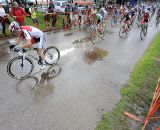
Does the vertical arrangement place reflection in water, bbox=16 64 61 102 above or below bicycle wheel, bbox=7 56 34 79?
below

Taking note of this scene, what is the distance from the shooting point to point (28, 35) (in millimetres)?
7234

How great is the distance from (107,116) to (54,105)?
4.70ft

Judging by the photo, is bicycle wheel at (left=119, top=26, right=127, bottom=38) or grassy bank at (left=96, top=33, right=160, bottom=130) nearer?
grassy bank at (left=96, top=33, right=160, bottom=130)

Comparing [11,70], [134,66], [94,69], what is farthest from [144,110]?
[11,70]

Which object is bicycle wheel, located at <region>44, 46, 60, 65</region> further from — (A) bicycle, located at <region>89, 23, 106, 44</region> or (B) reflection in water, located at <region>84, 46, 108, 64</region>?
(A) bicycle, located at <region>89, 23, 106, 44</region>

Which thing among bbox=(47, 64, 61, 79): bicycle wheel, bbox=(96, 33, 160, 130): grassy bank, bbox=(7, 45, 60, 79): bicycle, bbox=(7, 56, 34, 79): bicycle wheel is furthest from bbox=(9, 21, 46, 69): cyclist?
bbox=(96, 33, 160, 130): grassy bank

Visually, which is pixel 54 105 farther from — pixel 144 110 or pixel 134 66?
pixel 134 66

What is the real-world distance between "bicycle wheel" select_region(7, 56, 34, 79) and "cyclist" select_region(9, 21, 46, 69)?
48 centimetres

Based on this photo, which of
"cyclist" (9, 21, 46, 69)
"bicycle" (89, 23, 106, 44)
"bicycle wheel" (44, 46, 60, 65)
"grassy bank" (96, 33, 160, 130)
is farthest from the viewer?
"bicycle" (89, 23, 106, 44)

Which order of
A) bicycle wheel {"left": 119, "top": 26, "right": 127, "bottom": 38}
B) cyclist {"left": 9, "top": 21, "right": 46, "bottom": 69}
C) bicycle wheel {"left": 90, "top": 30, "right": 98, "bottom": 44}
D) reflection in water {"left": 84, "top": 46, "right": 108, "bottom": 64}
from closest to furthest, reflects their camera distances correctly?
cyclist {"left": 9, "top": 21, "right": 46, "bottom": 69}
reflection in water {"left": 84, "top": 46, "right": 108, "bottom": 64}
bicycle wheel {"left": 90, "top": 30, "right": 98, "bottom": 44}
bicycle wheel {"left": 119, "top": 26, "right": 127, "bottom": 38}

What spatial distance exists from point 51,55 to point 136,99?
151 inches

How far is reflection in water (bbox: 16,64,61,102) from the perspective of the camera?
6.28 m

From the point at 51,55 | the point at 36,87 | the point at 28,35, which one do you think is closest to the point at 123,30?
the point at 51,55

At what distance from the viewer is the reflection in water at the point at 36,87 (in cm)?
628
